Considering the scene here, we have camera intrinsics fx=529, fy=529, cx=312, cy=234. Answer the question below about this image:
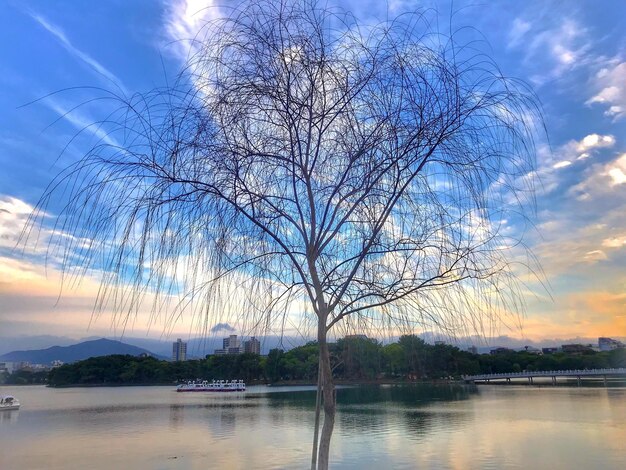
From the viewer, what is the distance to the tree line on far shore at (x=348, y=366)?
447 centimetres

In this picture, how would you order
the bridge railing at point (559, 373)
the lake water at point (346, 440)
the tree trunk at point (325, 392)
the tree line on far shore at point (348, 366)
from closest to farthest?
the tree trunk at point (325, 392)
the tree line on far shore at point (348, 366)
the lake water at point (346, 440)
the bridge railing at point (559, 373)

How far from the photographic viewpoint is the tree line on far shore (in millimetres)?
4473

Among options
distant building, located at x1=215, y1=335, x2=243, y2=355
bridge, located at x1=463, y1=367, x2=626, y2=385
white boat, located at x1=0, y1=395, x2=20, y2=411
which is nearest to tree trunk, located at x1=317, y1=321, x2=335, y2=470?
distant building, located at x1=215, y1=335, x2=243, y2=355

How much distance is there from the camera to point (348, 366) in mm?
4852

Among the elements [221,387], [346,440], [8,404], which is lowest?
[346,440]

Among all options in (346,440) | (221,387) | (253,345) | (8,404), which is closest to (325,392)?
(253,345)

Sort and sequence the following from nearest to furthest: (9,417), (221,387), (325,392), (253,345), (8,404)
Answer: (325,392) → (253,345) → (9,417) → (8,404) → (221,387)

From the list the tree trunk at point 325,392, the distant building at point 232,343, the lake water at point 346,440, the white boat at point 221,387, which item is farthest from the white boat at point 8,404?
the tree trunk at point 325,392

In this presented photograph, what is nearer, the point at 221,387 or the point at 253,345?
the point at 253,345

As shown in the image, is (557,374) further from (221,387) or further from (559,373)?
(221,387)

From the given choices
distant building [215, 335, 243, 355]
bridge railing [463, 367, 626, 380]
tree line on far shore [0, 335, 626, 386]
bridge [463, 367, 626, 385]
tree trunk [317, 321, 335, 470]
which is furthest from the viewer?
bridge [463, 367, 626, 385]

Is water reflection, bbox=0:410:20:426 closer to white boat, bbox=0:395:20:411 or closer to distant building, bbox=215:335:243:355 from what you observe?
white boat, bbox=0:395:20:411

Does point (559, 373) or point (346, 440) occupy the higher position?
point (559, 373)

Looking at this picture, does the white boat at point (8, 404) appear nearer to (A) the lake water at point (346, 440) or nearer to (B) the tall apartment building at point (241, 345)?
(A) the lake water at point (346, 440)
